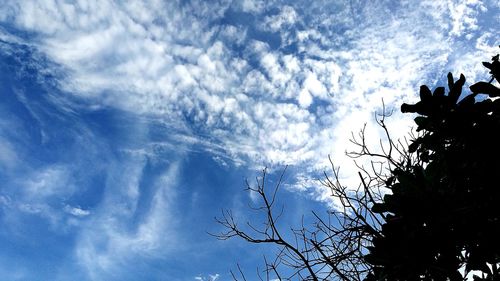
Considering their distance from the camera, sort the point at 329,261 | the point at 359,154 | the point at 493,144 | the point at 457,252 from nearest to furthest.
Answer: the point at 493,144 < the point at 457,252 < the point at 329,261 < the point at 359,154

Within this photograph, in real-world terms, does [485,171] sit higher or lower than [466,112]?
lower

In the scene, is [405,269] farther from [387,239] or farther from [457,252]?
[457,252]

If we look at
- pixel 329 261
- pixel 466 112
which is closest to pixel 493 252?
pixel 466 112

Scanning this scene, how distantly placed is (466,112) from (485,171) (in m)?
0.51

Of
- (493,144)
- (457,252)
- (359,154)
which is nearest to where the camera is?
(493,144)

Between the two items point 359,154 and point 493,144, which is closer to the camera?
point 493,144

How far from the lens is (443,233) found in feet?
9.48

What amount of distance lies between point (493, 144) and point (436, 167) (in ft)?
1.58

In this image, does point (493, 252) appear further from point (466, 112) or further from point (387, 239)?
point (466, 112)

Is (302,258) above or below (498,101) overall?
below

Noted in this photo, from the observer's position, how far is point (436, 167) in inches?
122

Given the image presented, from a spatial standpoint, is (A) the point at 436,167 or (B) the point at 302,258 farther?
(B) the point at 302,258

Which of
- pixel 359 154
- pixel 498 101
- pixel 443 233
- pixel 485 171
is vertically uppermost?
pixel 359 154

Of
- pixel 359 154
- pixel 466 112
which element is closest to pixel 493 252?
pixel 466 112
